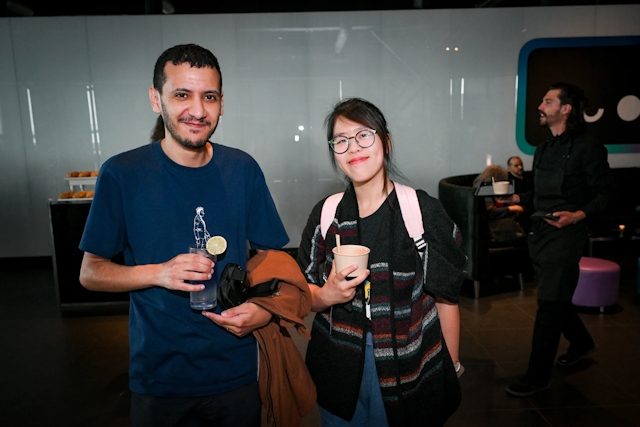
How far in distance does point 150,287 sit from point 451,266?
3.12ft

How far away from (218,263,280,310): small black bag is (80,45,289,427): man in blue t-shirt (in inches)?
1.2

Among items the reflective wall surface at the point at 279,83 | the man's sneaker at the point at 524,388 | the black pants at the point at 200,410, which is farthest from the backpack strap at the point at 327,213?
the reflective wall surface at the point at 279,83

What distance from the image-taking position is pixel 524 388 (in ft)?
10.1

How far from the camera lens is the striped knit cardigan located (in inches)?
59.1

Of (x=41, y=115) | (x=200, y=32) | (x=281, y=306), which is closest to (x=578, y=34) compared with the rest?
(x=200, y=32)

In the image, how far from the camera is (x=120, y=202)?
1416 mm

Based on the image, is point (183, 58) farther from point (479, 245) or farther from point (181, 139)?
point (479, 245)

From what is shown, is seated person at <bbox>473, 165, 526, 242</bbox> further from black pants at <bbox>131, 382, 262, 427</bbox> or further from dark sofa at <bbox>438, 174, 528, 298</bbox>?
black pants at <bbox>131, 382, 262, 427</bbox>

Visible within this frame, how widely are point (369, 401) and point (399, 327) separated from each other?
0.27 meters

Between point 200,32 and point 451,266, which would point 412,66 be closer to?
point 200,32

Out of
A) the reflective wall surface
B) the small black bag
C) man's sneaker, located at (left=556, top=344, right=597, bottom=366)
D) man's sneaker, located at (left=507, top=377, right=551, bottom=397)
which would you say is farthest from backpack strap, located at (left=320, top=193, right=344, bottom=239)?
the reflective wall surface

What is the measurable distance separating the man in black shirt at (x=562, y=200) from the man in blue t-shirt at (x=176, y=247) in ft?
7.26

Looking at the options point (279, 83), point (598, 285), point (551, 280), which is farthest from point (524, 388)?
point (279, 83)

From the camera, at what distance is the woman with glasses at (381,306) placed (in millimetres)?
1504
